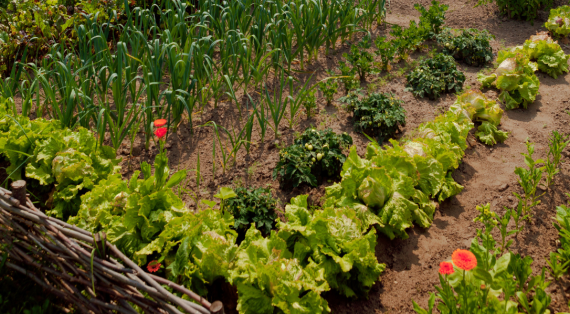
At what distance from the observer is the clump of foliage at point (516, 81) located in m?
3.88

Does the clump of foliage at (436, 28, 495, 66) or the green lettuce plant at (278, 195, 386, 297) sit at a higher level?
the clump of foliage at (436, 28, 495, 66)

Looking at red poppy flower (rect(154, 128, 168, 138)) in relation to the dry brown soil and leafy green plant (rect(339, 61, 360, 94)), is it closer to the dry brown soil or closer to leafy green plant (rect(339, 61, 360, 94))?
the dry brown soil

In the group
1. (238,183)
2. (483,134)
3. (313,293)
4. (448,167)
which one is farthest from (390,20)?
(313,293)

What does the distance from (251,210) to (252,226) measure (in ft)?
0.82

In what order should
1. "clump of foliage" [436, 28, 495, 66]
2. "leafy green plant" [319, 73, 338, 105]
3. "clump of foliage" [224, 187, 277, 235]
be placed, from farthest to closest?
1. "clump of foliage" [436, 28, 495, 66]
2. "leafy green plant" [319, 73, 338, 105]
3. "clump of foliage" [224, 187, 277, 235]

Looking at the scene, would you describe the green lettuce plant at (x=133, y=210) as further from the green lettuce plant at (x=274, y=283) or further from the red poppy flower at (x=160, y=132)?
the green lettuce plant at (x=274, y=283)

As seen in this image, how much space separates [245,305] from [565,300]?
69.6 inches

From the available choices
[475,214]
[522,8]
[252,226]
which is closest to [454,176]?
[475,214]

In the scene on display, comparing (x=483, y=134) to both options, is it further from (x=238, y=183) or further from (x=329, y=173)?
(x=238, y=183)

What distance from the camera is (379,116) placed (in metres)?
3.32

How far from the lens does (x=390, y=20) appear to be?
5.54 meters

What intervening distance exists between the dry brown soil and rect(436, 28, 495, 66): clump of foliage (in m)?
0.12

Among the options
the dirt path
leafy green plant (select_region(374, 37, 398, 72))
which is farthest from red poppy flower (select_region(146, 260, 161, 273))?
leafy green plant (select_region(374, 37, 398, 72))

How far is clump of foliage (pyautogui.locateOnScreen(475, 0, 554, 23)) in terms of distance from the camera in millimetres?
5414
